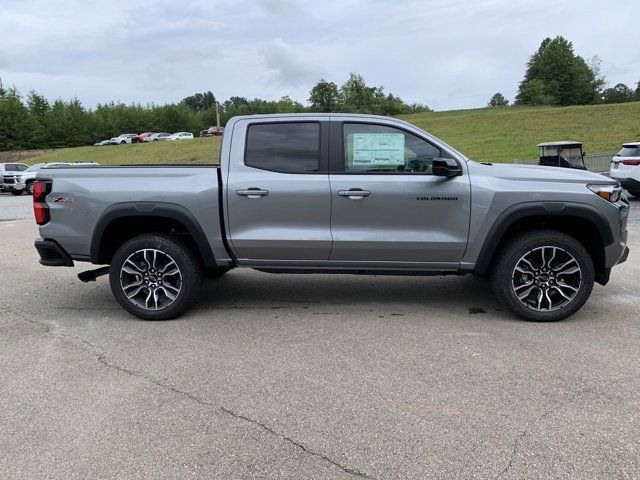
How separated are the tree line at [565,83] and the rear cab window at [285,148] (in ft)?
319

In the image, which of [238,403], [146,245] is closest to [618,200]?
[238,403]

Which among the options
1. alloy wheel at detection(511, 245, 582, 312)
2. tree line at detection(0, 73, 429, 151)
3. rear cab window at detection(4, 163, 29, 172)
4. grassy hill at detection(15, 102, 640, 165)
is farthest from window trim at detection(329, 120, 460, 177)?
tree line at detection(0, 73, 429, 151)

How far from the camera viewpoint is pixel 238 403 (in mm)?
3312

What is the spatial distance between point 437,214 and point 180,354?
8.16ft

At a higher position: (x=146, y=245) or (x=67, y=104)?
(x=67, y=104)

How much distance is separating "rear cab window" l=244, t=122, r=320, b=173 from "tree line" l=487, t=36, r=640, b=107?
3831 inches

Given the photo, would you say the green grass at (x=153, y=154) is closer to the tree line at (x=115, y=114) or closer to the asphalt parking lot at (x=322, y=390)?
the tree line at (x=115, y=114)

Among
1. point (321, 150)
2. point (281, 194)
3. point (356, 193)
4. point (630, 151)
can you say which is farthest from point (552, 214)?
point (630, 151)

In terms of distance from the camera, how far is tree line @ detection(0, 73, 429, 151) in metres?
63.0

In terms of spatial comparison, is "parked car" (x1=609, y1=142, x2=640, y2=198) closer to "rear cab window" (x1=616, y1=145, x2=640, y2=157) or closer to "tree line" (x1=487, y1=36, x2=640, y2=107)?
"rear cab window" (x1=616, y1=145, x2=640, y2=157)

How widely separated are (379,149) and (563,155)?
44.8ft

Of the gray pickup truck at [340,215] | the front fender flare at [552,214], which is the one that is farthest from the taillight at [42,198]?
the front fender flare at [552,214]

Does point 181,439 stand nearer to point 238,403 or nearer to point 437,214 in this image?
point 238,403

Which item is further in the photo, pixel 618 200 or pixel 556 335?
pixel 618 200
